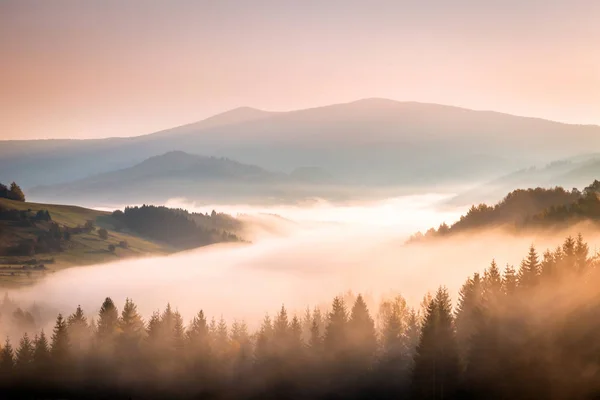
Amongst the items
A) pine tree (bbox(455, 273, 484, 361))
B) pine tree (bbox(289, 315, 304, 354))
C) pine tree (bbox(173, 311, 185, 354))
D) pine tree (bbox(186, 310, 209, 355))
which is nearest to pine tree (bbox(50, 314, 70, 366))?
pine tree (bbox(173, 311, 185, 354))

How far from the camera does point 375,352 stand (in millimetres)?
121375

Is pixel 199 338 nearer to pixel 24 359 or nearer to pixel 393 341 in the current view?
pixel 24 359

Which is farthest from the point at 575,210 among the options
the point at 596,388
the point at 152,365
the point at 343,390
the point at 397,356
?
the point at 152,365

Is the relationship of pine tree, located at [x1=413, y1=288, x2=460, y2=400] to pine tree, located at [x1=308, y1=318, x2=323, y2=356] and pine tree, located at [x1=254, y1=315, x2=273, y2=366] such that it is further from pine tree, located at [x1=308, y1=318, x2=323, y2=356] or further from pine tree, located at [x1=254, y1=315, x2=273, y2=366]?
pine tree, located at [x1=254, y1=315, x2=273, y2=366]

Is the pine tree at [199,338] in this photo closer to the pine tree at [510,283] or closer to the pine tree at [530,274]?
the pine tree at [510,283]

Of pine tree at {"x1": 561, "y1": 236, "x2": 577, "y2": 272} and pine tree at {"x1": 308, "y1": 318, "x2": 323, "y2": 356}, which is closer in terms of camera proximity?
pine tree at {"x1": 561, "y1": 236, "x2": 577, "y2": 272}

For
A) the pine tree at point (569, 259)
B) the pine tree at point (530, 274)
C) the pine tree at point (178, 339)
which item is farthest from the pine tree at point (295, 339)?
the pine tree at point (569, 259)

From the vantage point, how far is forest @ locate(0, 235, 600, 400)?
88.4 meters

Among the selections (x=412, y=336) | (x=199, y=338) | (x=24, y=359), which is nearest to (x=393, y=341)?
(x=412, y=336)

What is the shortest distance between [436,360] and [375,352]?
26529mm

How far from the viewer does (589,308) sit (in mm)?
87875

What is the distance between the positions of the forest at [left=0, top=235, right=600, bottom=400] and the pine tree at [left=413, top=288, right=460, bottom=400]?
0.45 feet

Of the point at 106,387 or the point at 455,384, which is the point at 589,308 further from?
the point at 106,387

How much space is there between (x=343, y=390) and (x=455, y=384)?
28392 mm
